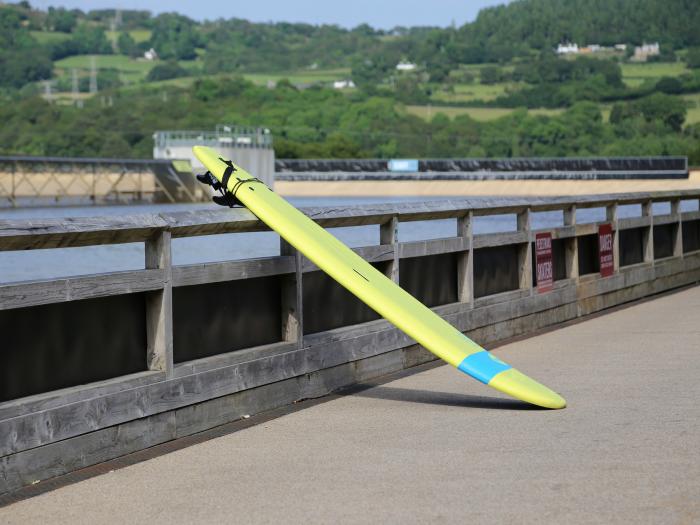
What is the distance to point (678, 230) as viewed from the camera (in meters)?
19.3

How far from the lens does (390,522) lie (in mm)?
5531

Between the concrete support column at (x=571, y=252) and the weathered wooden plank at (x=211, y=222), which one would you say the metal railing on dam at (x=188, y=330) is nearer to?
the weathered wooden plank at (x=211, y=222)

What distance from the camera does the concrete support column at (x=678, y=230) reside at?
19.1 meters

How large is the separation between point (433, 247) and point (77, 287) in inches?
192

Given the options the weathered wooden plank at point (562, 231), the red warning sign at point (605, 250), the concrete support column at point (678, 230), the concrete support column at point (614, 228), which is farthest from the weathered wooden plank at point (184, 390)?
the concrete support column at point (678, 230)

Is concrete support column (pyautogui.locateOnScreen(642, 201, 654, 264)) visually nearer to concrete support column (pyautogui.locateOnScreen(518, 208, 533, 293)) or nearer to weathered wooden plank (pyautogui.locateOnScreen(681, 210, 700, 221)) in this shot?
weathered wooden plank (pyautogui.locateOnScreen(681, 210, 700, 221))

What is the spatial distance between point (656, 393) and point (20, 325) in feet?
14.2

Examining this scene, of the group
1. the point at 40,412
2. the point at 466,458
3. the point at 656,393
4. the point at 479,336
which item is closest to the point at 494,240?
the point at 479,336

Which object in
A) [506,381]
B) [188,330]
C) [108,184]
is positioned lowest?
[108,184]

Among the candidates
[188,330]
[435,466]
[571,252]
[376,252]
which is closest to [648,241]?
[571,252]

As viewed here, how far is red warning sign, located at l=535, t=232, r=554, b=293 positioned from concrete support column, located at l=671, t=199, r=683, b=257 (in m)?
5.82

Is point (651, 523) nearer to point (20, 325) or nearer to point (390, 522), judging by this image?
point (390, 522)

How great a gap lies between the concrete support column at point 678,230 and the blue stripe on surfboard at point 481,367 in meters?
11.4

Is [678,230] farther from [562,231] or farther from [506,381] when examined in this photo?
[506,381]
